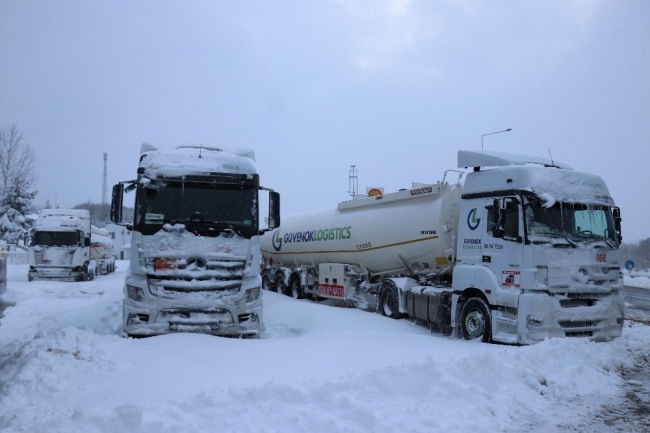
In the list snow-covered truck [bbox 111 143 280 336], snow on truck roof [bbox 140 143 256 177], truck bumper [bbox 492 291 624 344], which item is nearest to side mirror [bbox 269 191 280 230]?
snow-covered truck [bbox 111 143 280 336]

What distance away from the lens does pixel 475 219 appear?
10.8 metres

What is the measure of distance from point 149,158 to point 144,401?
5823 millimetres

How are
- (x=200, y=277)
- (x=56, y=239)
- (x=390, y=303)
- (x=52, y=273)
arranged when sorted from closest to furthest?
(x=200, y=277)
(x=390, y=303)
(x=52, y=273)
(x=56, y=239)

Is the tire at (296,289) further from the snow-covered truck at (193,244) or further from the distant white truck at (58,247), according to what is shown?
the distant white truck at (58,247)

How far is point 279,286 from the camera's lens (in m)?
21.1

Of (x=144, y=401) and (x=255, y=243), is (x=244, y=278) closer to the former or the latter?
(x=255, y=243)

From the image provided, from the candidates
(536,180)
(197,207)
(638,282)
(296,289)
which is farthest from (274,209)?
(638,282)

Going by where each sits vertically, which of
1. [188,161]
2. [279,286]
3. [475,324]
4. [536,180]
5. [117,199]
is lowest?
[475,324]

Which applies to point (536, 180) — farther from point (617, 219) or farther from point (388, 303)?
point (388, 303)

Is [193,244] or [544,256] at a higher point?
[193,244]

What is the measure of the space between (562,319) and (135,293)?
24.1 feet

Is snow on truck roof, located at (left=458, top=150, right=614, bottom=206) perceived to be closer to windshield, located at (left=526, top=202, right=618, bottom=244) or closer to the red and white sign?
windshield, located at (left=526, top=202, right=618, bottom=244)

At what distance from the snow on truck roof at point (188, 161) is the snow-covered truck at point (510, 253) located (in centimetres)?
455

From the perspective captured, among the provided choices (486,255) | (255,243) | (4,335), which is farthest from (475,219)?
(4,335)
